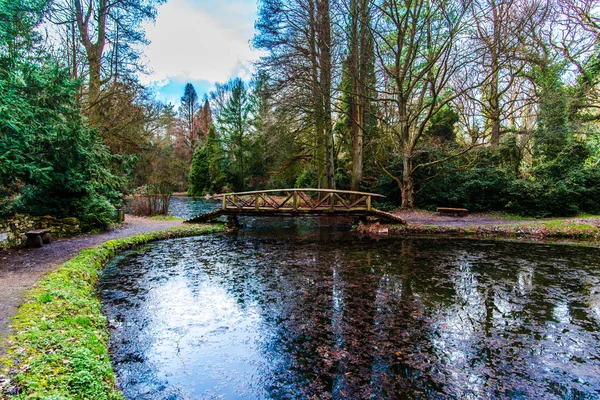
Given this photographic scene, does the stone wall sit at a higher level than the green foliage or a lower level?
lower

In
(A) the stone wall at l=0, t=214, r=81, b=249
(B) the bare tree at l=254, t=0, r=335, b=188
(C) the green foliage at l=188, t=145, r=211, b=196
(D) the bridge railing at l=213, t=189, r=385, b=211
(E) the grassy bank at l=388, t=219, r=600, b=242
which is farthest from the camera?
(C) the green foliage at l=188, t=145, r=211, b=196

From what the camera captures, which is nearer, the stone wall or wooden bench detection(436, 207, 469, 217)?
the stone wall

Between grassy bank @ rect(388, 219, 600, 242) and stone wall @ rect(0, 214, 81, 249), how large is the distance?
1186 centimetres

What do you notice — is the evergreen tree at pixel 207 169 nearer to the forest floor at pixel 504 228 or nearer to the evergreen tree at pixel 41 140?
the evergreen tree at pixel 41 140

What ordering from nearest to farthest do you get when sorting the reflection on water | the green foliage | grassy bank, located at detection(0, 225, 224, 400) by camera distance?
grassy bank, located at detection(0, 225, 224, 400) → the reflection on water → the green foliage

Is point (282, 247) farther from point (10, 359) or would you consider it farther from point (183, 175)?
point (183, 175)

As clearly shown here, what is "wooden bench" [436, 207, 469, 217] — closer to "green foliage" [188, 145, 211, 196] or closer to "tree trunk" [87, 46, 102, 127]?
"tree trunk" [87, 46, 102, 127]

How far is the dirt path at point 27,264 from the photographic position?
4.86 metres

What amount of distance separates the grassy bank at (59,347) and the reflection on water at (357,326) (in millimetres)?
406

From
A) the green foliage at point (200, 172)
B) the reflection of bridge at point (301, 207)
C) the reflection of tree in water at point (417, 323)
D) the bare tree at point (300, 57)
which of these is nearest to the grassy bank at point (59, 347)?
the reflection of tree in water at point (417, 323)

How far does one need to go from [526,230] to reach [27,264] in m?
15.3

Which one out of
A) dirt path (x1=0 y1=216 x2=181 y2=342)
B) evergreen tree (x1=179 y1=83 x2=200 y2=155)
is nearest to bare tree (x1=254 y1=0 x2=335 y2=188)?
dirt path (x1=0 y1=216 x2=181 y2=342)

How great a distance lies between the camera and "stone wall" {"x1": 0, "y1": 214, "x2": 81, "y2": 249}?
873cm

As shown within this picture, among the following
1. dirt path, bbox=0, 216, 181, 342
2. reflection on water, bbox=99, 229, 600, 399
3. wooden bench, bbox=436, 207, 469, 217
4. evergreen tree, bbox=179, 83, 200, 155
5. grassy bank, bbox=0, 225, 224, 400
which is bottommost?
reflection on water, bbox=99, 229, 600, 399
